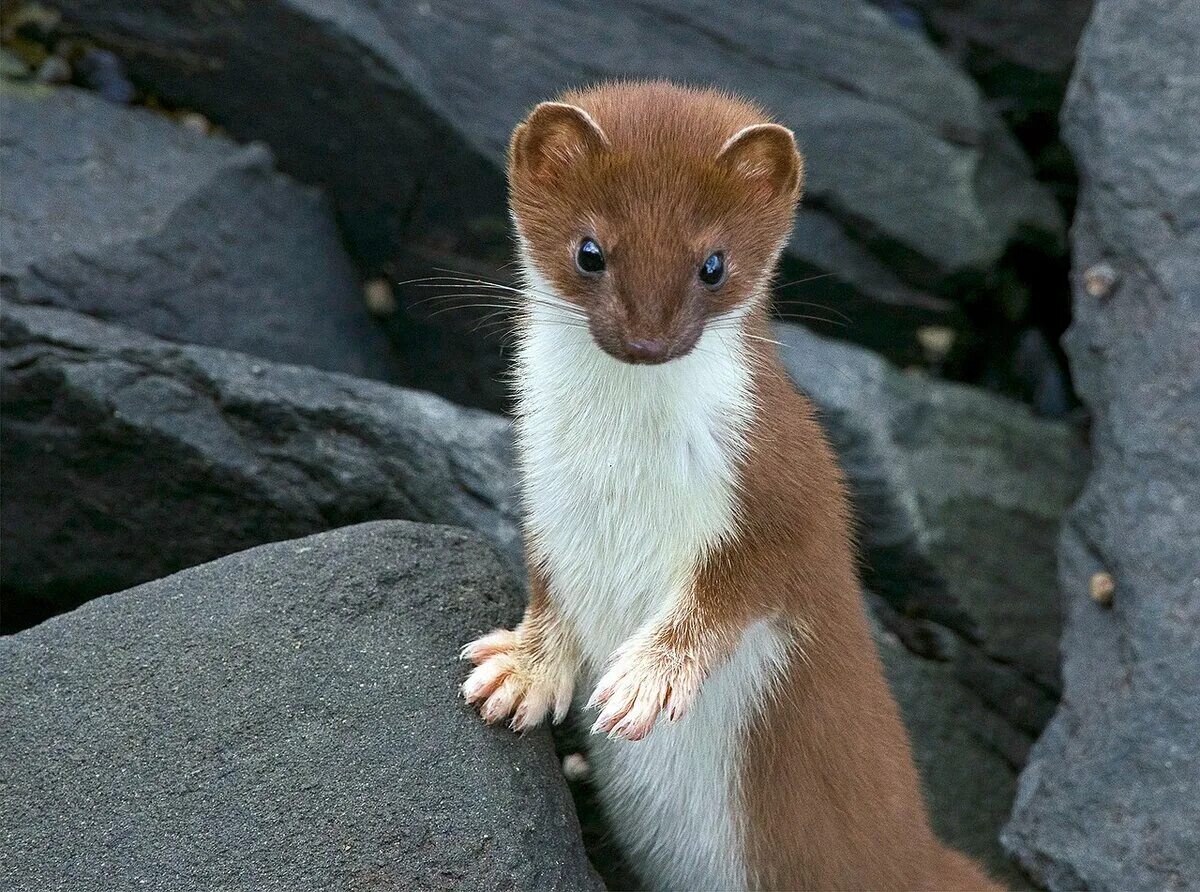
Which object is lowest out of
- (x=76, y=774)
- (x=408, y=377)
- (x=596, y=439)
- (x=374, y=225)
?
(x=408, y=377)

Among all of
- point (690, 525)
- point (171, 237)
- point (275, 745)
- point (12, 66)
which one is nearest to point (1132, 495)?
point (690, 525)

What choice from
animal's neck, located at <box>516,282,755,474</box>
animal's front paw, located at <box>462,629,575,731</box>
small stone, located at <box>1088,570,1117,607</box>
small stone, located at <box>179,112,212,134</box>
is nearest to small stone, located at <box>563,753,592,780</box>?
animal's front paw, located at <box>462,629,575,731</box>

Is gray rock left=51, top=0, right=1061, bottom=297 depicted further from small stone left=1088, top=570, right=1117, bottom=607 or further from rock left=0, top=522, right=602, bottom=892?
rock left=0, top=522, right=602, bottom=892

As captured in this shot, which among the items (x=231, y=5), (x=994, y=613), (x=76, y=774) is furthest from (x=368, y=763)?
(x=231, y=5)

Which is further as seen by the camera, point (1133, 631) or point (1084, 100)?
point (1084, 100)

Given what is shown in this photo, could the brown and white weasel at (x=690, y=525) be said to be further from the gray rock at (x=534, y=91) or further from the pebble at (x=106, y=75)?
the pebble at (x=106, y=75)

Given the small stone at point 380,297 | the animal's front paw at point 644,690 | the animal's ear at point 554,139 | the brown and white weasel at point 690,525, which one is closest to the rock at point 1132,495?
the brown and white weasel at point 690,525

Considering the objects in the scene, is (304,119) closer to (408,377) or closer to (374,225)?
(374,225)
